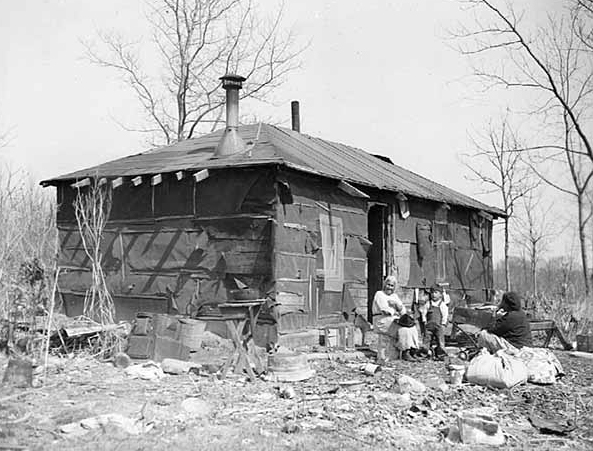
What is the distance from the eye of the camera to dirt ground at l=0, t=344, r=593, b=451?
23.0 ft

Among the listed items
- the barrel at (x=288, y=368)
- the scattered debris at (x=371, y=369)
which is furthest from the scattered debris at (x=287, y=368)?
the scattered debris at (x=371, y=369)

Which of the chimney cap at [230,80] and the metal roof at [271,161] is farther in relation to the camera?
the chimney cap at [230,80]

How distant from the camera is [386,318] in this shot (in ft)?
41.4

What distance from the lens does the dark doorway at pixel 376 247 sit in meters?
17.6

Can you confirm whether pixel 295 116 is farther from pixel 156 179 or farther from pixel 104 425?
pixel 104 425

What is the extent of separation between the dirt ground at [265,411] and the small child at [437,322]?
7.27 feet

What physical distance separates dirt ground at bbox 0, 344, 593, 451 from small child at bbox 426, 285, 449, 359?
7.27ft

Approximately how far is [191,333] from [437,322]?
16.9ft

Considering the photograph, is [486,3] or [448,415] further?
[486,3]

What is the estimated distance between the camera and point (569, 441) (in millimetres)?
7375

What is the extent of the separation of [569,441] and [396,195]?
35.2 ft

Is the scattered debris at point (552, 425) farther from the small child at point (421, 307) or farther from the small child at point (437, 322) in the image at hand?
the small child at point (421, 307)

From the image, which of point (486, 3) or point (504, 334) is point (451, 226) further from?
point (504, 334)

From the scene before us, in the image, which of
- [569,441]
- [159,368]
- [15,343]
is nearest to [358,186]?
[159,368]
